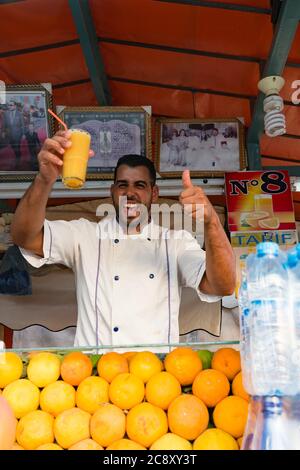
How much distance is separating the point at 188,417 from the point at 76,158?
3.24 ft

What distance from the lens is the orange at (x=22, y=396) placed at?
1.17m

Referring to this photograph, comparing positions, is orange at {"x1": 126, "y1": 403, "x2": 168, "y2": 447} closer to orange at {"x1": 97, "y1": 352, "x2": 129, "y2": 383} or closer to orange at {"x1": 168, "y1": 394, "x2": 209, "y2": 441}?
orange at {"x1": 168, "y1": 394, "x2": 209, "y2": 441}

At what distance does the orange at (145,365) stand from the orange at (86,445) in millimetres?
252

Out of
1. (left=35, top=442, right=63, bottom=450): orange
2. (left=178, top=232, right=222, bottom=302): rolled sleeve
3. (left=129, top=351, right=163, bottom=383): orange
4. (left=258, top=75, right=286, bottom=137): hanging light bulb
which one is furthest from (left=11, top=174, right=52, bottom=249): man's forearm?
(left=258, top=75, right=286, bottom=137): hanging light bulb

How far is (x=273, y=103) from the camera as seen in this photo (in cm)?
267

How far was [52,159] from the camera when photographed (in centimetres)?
169

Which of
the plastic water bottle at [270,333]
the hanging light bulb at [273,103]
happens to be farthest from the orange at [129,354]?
the hanging light bulb at [273,103]

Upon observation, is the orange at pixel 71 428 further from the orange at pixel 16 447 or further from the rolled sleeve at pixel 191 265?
the rolled sleeve at pixel 191 265

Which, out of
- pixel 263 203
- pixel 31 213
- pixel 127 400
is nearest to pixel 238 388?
pixel 127 400

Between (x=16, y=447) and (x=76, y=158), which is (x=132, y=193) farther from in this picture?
(x=16, y=447)

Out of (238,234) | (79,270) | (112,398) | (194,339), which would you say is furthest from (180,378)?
(194,339)

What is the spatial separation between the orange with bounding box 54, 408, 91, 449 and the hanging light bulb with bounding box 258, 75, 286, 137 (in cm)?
214

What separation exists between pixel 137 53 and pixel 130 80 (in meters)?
0.29
